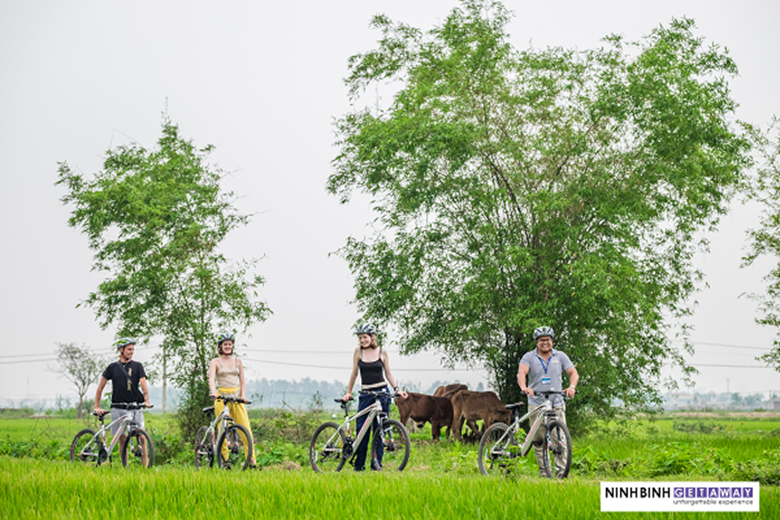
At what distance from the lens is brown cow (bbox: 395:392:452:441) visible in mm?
19219

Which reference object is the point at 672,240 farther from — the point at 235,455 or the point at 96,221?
the point at 96,221

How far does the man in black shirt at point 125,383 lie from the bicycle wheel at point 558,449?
595 centimetres

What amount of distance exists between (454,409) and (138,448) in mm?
9270

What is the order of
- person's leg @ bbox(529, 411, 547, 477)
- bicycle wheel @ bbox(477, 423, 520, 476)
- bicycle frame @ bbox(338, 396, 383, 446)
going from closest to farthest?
person's leg @ bbox(529, 411, 547, 477), bicycle wheel @ bbox(477, 423, 520, 476), bicycle frame @ bbox(338, 396, 383, 446)

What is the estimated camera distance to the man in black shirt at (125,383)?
11.4m

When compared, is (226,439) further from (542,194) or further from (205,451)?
(542,194)

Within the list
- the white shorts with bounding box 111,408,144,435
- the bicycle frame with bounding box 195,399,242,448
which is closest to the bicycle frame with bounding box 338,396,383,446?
the bicycle frame with bounding box 195,399,242,448

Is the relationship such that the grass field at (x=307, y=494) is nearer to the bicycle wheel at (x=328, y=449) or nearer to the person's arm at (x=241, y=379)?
the bicycle wheel at (x=328, y=449)

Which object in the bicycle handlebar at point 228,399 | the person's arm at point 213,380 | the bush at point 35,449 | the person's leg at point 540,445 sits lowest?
the bush at point 35,449

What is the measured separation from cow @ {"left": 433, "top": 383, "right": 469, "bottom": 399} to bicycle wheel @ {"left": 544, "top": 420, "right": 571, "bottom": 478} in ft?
33.7

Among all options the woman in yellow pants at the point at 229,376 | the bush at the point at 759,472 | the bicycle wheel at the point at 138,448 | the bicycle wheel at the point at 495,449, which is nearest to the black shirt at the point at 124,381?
the bicycle wheel at the point at 138,448

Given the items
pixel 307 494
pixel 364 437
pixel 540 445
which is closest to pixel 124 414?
pixel 364 437

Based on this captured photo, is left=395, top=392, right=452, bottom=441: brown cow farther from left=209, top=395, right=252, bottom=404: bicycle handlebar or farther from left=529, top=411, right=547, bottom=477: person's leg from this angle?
left=529, top=411, right=547, bottom=477: person's leg

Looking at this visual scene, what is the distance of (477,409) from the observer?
58.4 feet
